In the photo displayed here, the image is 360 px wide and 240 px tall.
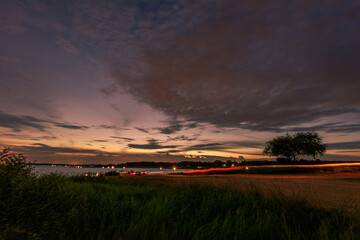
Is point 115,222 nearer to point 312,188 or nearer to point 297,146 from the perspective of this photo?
point 312,188

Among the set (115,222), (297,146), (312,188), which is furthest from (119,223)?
(297,146)

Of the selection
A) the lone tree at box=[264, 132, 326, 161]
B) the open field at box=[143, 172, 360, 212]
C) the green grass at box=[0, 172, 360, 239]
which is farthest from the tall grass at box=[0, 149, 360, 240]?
the lone tree at box=[264, 132, 326, 161]

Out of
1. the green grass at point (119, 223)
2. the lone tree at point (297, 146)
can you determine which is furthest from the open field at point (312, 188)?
the lone tree at point (297, 146)

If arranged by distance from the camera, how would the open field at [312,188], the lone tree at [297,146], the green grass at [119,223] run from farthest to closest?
the lone tree at [297,146] < the open field at [312,188] < the green grass at [119,223]

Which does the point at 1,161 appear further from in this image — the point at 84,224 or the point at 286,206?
the point at 286,206

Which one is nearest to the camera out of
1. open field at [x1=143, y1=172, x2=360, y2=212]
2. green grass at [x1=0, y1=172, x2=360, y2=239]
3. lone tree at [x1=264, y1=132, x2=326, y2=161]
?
green grass at [x1=0, y1=172, x2=360, y2=239]

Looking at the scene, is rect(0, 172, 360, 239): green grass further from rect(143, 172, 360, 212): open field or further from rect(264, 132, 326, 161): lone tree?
rect(264, 132, 326, 161): lone tree

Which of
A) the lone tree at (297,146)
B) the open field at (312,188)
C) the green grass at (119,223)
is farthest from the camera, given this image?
the lone tree at (297,146)

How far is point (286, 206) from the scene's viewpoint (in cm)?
591

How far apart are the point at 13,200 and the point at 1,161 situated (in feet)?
5.55

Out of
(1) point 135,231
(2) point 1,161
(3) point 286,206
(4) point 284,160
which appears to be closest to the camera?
(1) point 135,231

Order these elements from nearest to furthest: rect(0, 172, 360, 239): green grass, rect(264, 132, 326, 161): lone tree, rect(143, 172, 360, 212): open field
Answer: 1. rect(0, 172, 360, 239): green grass
2. rect(143, 172, 360, 212): open field
3. rect(264, 132, 326, 161): lone tree

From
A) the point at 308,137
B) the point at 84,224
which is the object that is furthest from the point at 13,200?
the point at 308,137

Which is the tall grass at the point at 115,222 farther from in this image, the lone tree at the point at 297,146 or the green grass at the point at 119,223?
the lone tree at the point at 297,146
